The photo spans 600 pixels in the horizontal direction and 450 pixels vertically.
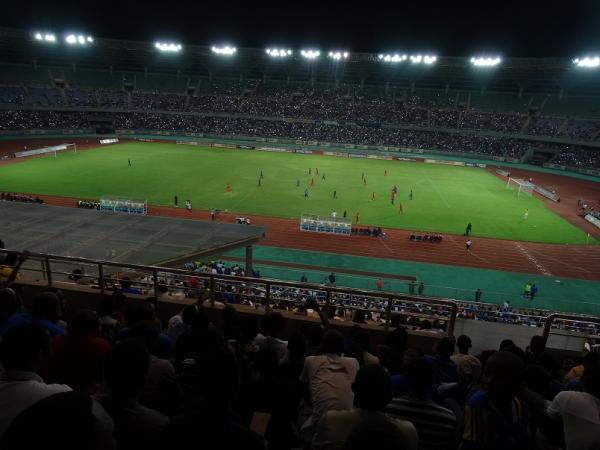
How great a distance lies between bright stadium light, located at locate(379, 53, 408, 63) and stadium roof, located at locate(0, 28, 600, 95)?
1575mm

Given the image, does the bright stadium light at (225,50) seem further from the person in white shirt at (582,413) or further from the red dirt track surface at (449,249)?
the person in white shirt at (582,413)

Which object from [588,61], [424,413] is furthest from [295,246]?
[588,61]

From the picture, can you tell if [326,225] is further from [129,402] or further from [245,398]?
[129,402]

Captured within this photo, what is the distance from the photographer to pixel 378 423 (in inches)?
103

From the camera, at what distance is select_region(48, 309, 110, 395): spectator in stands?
4.11 m

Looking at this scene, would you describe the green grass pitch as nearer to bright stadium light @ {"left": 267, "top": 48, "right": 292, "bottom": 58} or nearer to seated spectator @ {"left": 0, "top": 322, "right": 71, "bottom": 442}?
seated spectator @ {"left": 0, "top": 322, "right": 71, "bottom": 442}

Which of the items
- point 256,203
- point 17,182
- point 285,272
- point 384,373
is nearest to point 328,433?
point 384,373

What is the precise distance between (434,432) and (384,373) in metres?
0.90

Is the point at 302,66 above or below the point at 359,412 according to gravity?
above

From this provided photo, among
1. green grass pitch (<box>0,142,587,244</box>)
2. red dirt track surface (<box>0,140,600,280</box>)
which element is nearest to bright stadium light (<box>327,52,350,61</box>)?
green grass pitch (<box>0,142,587,244</box>)

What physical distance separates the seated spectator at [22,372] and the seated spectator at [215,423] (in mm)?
1058

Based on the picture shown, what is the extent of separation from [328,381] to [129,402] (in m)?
1.94

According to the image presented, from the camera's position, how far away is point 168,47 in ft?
290

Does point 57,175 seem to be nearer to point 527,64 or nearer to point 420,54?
point 420,54
